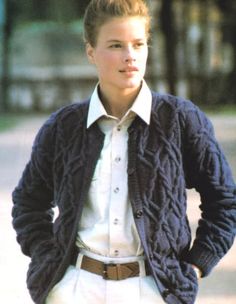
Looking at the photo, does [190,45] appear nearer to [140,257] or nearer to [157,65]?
[157,65]

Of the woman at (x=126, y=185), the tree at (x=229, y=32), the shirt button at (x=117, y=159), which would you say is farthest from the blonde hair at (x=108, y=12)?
the tree at (x=229, y=32)

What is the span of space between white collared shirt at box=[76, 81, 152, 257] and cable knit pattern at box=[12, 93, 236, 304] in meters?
0.03

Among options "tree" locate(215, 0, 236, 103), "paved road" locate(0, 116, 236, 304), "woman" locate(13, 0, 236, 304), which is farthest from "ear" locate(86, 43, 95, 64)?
"tree" locate(215, 0, 236, 103)

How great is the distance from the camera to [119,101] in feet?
9.73

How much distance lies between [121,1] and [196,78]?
2360 cm

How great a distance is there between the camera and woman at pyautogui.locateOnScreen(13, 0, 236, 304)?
2.81 meters

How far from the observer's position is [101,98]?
3016 millimetres

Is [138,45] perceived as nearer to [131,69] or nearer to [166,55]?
[131,69]

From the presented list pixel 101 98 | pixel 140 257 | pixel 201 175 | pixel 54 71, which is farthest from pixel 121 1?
pixel 54 71

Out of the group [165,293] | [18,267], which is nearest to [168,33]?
[18,267]

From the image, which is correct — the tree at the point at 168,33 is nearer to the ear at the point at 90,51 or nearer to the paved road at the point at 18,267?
the paved road at the point at 18,267

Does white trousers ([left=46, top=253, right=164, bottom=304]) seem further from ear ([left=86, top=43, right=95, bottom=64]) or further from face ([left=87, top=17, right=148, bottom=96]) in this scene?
ear ([left=86, top=43, right=95, bottom=64])

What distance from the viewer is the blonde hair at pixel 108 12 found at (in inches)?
112

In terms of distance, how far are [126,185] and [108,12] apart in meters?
0.54
